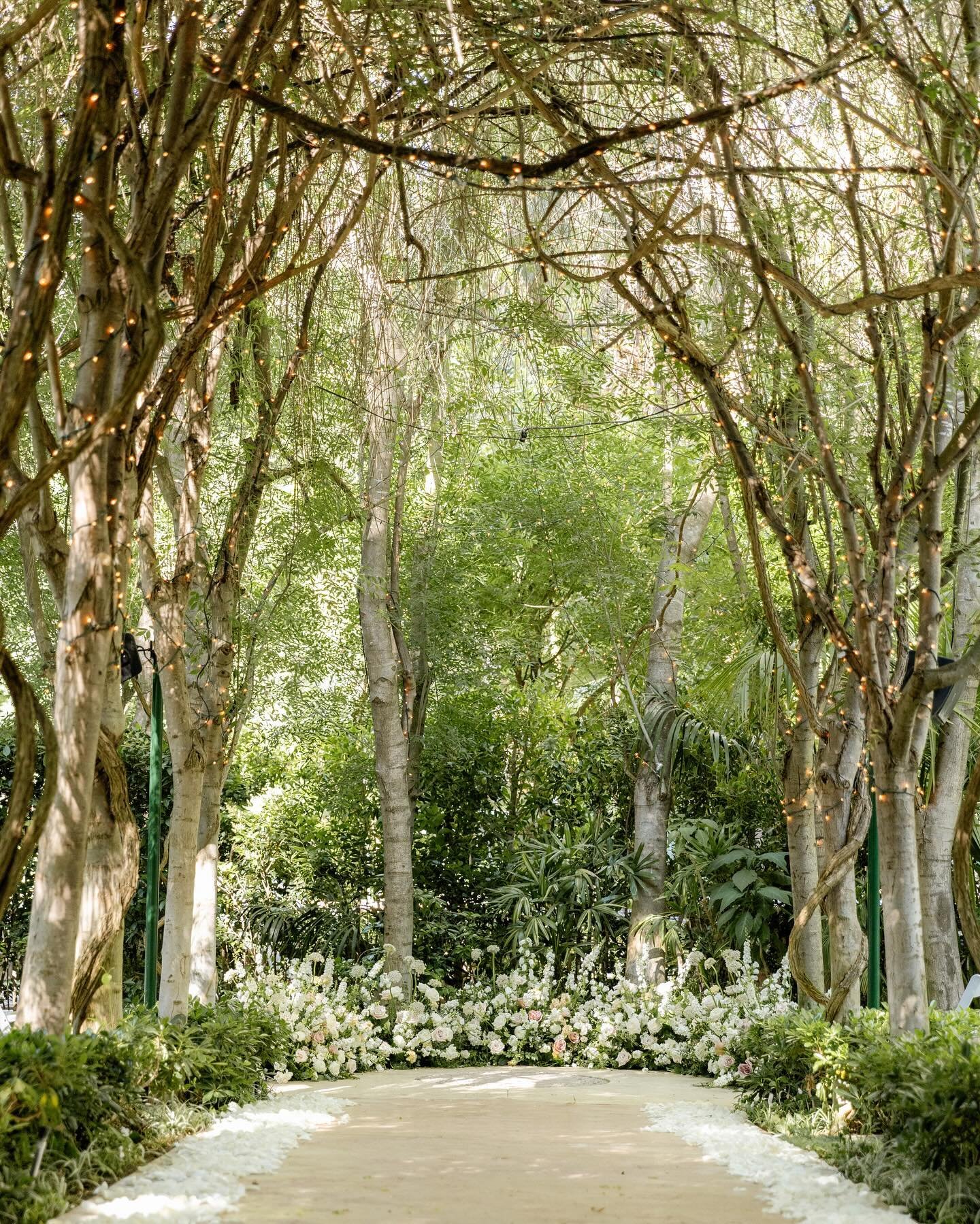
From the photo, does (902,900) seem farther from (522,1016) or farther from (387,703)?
(387,703)

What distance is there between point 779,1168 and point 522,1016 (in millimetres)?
4477

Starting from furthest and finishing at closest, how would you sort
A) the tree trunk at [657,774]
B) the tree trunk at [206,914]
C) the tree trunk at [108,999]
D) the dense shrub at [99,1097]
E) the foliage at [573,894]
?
the foliage at [573,894] < the tree trunk at [657,774] < the tree trunk at [206,914] < the tree trunk at [108,999] < the dense shrub at [99,1097]

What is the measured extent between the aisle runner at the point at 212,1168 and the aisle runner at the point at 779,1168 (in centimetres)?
165

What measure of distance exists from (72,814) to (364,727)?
27.3 feet

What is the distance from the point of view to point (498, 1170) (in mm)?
4625

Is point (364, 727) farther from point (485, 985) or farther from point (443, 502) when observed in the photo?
point (485, 985)

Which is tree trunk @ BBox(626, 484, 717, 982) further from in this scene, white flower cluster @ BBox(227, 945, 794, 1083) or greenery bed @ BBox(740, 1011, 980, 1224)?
greenery bed @ BBox(740, 1011, 980, 1224)

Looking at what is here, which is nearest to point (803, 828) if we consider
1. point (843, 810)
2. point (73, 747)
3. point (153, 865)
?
point (843, 810)

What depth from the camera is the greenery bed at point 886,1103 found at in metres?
3.88

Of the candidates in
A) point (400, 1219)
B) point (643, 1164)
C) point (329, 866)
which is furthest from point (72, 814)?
point (329, 866)

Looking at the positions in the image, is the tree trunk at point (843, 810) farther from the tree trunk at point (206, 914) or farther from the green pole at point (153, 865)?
the tree trunk at point (206, 914)

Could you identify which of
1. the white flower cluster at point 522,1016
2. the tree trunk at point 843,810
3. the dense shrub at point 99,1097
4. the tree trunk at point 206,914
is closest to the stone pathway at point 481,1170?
the dense shrub at point 99,1097

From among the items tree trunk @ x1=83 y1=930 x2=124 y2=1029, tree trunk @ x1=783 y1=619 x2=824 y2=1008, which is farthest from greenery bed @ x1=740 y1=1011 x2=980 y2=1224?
tree trunk @ x1=83 y1=930 x2=124 y2=1029

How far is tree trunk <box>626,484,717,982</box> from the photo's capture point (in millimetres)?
9719
